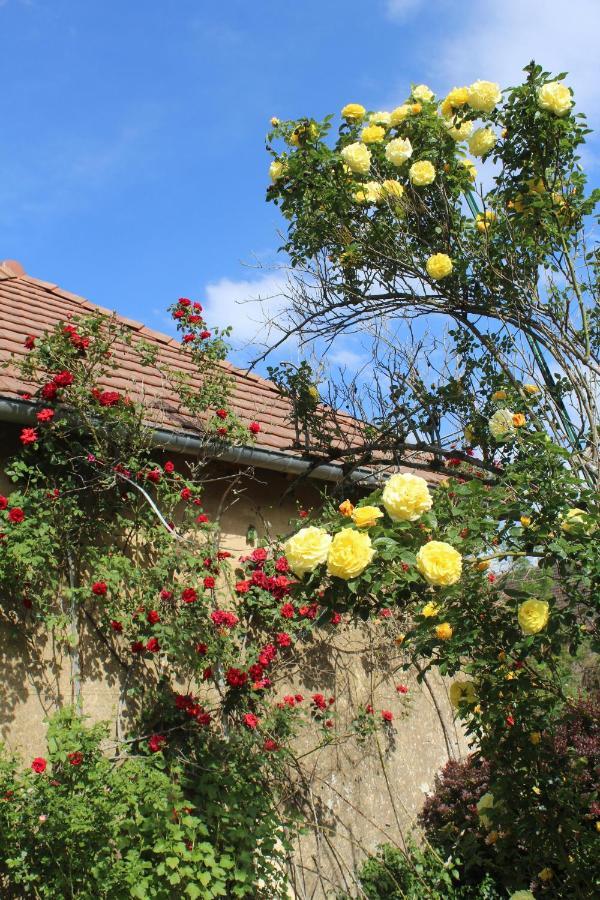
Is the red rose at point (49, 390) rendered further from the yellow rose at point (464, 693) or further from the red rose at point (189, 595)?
the yellow rose at point (464, 693)

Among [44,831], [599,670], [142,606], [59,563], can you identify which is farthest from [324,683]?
[599,670]

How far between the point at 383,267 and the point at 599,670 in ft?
19.5

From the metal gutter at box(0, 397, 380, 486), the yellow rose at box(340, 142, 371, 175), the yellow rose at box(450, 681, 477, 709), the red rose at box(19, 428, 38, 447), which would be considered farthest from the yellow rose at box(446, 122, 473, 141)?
the yellow rose at box(450, 681, 477, 709)

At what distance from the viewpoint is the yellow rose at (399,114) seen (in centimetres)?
440

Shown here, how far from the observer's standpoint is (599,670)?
8617 mm

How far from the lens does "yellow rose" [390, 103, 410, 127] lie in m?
4.40

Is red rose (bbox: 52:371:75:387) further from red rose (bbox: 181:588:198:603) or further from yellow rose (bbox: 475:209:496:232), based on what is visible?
yellow rose (bbox: 475:209:496:232)

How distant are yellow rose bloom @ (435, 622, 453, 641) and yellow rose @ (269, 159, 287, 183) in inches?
110

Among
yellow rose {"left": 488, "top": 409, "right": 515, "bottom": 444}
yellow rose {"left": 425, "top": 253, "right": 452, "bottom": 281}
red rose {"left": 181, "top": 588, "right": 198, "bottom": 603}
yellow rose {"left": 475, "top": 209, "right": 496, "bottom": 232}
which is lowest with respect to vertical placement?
red rose {"left": 181, "top": 588, "right": 198, "bottom": 603}

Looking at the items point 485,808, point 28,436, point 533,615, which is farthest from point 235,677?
point 533,615

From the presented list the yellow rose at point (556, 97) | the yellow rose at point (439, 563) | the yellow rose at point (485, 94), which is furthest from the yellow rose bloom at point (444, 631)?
the yellow rose at point (485, 94)

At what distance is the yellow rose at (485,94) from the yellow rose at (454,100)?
0.07 metres

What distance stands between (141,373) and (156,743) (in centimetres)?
246

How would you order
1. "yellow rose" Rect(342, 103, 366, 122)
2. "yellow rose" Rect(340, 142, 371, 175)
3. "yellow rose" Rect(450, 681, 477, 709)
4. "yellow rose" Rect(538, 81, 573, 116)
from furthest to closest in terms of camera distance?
"yellow rose" Rect(342, 103, 366, 122) → "yellow rose" Rect(340, 142, 371, 175) → "yellow rose" Rect(538, 81, 573, 116) → "yellow rose" Rect(450, 681, 477, 709)
